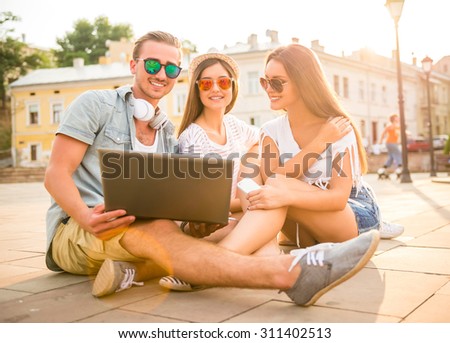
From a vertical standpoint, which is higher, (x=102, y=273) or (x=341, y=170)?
(x=341, y=170)

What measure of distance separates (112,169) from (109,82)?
3365 centimetres

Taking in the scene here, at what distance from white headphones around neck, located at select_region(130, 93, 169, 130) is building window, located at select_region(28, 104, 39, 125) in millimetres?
35874

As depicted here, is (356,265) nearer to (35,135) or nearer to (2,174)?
(2,174)

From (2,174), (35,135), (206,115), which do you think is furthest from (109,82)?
(206,115)

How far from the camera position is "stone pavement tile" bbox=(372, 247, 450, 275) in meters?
3.03

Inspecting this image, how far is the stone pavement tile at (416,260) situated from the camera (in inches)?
119

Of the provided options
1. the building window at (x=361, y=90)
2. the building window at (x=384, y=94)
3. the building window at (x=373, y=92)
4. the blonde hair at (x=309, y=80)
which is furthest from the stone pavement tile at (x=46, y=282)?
the building window at (x=384, y=94)

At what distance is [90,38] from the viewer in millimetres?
45938

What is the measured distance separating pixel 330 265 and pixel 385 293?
1.61 ft

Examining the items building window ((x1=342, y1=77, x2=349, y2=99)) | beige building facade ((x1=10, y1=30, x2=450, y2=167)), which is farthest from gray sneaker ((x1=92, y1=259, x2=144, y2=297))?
→ building window ((x1=342, y1=77, x2=349, y2=99))

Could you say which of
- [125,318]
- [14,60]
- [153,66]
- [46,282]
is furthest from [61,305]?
[14,60]

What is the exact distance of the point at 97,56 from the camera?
45.8 meters

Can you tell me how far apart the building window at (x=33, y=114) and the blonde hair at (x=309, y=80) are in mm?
36141

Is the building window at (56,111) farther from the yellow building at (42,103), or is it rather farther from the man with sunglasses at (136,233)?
the man with sunglasses at (136,233)
